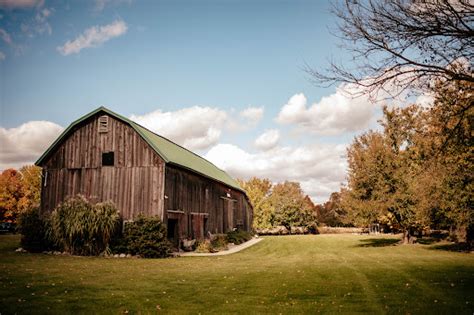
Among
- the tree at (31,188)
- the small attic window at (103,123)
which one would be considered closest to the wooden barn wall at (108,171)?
the small attic window at (103,123)

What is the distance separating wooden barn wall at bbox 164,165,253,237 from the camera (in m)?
24.0

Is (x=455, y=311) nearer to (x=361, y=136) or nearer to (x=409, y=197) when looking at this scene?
(x=409, y=197)

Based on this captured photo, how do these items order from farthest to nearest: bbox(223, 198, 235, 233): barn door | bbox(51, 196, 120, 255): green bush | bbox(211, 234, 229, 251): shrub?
bbox(223, 198, 235, 233): barn door
bbox(211, 234, 229, 251): shrub
bbox(51, 196, 120, 255): green bush

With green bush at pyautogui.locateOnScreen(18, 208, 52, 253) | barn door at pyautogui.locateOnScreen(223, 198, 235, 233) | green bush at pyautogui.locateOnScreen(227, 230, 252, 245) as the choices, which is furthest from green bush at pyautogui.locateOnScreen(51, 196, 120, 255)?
barn door at pyautogui.locateOnScreen(223, 198, 235, 233)

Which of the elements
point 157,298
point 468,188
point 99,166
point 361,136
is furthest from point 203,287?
point 361,136

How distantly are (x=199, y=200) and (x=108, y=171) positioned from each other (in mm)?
7421

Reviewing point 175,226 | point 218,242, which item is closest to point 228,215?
point 218,242

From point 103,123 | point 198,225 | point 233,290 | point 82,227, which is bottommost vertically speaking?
point 233,290

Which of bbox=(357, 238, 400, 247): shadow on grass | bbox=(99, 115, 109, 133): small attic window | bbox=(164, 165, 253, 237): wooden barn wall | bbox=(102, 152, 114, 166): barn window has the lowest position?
bbox=(357, 238, 400, 247): shadow on grass

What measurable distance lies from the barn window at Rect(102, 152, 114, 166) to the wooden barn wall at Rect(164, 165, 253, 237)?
3.74m

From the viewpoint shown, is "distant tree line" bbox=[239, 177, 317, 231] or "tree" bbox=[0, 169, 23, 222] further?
"distant tree line" bbox=[239, 177, 317, 231]

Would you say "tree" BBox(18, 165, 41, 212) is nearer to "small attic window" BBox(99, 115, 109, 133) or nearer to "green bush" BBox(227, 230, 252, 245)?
"green bush" BBox(227, 230, 252, 245)

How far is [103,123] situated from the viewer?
24125 mm

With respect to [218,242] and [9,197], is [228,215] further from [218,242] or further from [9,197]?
[9,197]
